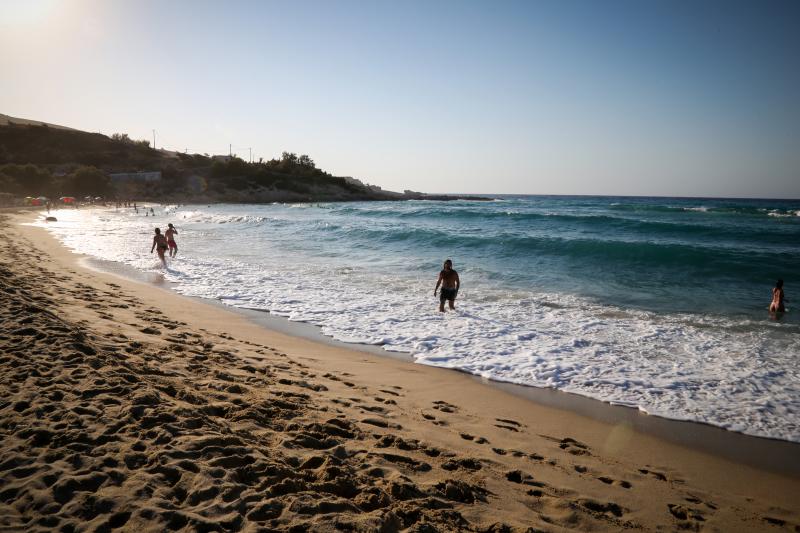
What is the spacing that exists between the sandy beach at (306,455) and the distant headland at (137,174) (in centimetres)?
6787

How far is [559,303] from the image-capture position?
10922 millimetres

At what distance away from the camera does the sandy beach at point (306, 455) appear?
8.83 ft

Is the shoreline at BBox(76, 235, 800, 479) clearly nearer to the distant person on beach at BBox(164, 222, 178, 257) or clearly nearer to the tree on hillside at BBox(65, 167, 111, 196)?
the distant person on beach at BBox(164, 222, 178, 257)

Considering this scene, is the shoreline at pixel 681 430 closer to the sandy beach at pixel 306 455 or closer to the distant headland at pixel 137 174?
the sandy beach at pixel 306 455

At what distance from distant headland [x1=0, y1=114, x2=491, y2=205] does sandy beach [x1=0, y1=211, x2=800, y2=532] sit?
223 ft

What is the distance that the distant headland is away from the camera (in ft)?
190

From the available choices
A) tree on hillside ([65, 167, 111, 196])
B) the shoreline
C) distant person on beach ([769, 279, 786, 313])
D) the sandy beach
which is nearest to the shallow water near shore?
the shoreline

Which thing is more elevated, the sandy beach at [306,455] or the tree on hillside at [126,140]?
the tree on hillside at [126,140]

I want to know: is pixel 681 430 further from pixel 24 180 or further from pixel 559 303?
pixel 24 180

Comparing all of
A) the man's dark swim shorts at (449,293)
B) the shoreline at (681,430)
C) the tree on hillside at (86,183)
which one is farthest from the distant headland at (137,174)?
the shoreline at (681,430)

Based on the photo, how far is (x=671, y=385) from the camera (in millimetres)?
6105

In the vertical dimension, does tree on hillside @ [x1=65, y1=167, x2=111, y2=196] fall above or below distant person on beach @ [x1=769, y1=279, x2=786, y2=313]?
above

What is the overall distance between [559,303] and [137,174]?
256 ft

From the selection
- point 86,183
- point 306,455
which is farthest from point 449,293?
point 86,183
